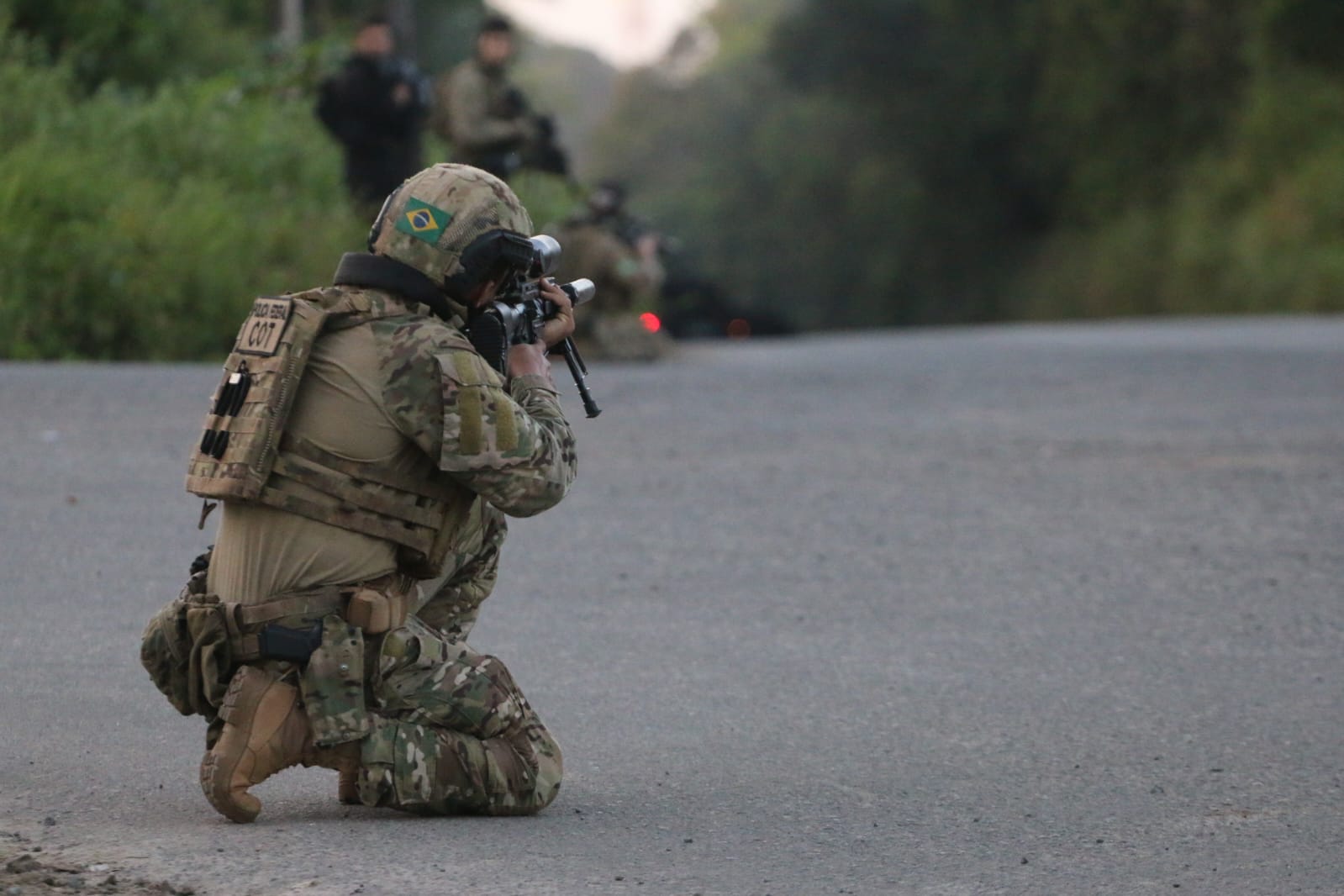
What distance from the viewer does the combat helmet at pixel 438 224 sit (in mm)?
4605

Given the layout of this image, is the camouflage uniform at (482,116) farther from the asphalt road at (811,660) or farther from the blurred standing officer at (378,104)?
the asphalt road at (811,660)

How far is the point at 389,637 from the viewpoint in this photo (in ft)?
15.2

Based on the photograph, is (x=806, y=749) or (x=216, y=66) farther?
(x=216, y=66)

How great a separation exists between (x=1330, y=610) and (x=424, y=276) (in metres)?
4.21

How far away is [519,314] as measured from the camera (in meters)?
4.83

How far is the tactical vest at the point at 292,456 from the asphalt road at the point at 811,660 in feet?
2.18

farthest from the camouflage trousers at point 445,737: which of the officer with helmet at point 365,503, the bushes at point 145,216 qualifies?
the bushes at point 145,216

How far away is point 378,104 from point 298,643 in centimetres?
1165

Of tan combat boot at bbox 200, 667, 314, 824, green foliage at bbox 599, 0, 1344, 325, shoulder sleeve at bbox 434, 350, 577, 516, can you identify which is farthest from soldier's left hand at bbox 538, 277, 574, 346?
green foliage at bbox 599, 0, 1344, 325

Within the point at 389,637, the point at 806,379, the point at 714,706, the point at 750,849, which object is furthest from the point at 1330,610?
the point at 806,379

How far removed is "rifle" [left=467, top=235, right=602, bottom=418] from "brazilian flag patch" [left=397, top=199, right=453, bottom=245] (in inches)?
8.2

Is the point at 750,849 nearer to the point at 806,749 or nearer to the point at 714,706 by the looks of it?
the point at 806,749

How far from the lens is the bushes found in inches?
528

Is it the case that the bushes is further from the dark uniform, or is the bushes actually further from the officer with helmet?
the officer with helmet
